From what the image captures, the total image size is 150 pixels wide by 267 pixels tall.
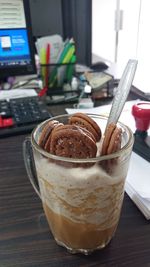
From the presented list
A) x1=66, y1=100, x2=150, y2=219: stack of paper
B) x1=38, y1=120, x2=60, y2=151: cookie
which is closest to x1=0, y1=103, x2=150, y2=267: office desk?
x1=66, y1=100, x2=150, y2=219: stack of paper

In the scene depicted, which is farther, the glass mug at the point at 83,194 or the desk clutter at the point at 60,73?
the desk clutter at the point at 60,73

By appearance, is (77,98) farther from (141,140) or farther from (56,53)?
(141,140)

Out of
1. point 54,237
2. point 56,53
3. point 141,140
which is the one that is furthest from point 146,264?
point 56,53

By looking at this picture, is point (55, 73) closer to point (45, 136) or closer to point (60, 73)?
point (60, 73)

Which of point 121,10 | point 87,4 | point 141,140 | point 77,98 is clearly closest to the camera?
point 141,140

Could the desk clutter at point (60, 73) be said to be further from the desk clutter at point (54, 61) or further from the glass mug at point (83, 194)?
the glass mug at point (83, 194)

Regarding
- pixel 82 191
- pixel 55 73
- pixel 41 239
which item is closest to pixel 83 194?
pixel 82 191

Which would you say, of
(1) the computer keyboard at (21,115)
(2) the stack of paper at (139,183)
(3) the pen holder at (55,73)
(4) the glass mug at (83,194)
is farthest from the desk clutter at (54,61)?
(4) the glass mug at (83,194)
